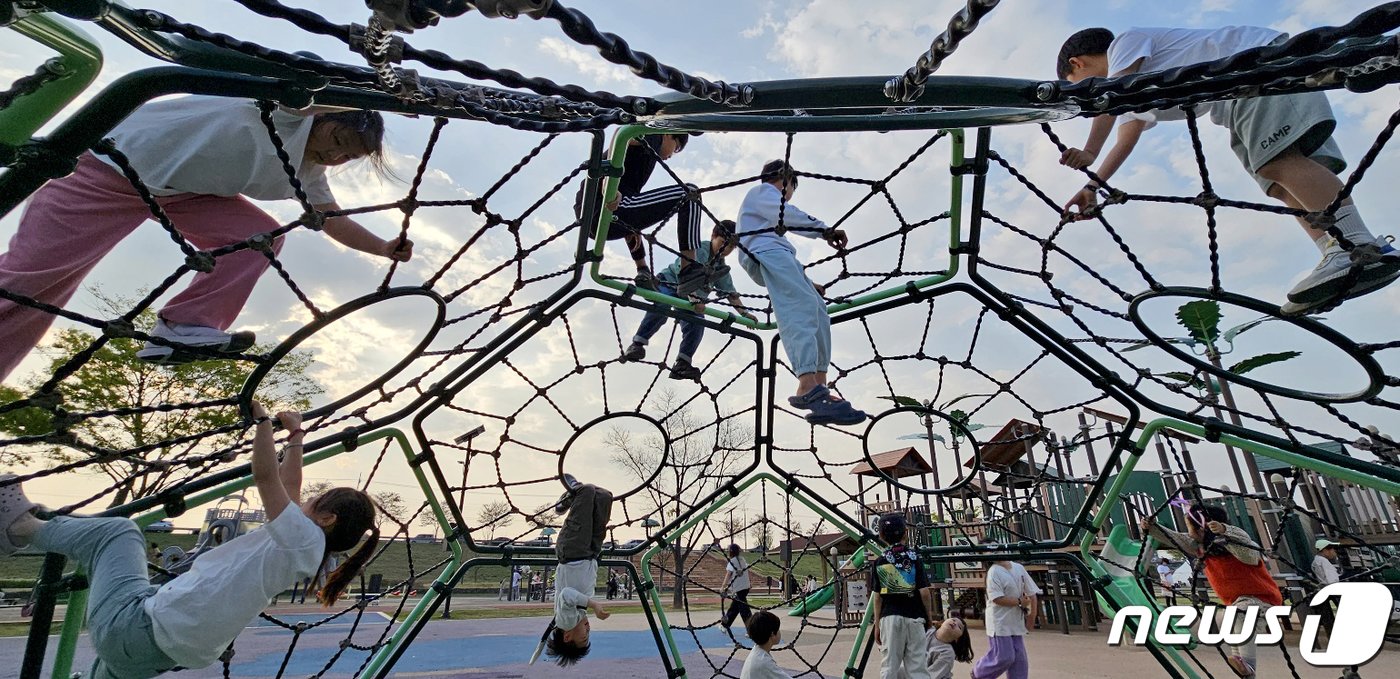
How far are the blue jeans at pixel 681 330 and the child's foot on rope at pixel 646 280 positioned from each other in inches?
5.0

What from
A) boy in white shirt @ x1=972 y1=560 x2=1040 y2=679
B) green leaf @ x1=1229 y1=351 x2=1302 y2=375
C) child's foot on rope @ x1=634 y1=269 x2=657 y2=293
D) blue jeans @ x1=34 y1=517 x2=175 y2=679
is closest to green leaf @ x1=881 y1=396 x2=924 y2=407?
boy in white shirt @ x1=972 y1=560 x2=1040 y2=679

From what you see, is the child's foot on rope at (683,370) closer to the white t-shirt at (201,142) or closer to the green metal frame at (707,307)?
the green metal frame at (707,307)

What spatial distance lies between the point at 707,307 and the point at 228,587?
9.28 feet

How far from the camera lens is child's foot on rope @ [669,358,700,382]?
4531mm

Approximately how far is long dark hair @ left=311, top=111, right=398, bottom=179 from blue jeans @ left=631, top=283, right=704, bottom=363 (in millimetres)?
2087

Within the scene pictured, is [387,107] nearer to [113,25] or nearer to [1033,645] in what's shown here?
[113,25]

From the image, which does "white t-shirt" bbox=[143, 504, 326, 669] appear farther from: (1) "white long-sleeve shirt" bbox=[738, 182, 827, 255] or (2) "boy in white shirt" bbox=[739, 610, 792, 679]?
(2) "boy in white shirt" bbox=[739, 610, 792, 679]

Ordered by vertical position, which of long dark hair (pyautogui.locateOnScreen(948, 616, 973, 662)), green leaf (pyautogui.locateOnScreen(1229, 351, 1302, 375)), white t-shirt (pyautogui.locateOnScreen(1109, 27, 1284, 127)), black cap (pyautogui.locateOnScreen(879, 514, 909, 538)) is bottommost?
long dark hair (pyautogui.locateOnScreen(948, 616, 973, 662))

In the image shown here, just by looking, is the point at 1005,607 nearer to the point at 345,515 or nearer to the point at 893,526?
the point at 893,526

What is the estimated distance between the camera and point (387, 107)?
1593 millimetres

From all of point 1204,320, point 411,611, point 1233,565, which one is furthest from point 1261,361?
point 411,611

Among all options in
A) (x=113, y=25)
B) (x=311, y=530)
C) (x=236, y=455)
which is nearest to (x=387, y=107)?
(x=113, y=25)

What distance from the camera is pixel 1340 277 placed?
2.02m
